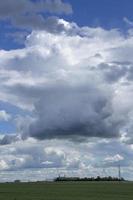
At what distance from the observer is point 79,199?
283 feet

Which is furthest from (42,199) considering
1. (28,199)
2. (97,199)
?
(97,199)

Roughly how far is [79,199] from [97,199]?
314 centimetres

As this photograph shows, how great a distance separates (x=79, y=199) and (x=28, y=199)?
891 centimetres

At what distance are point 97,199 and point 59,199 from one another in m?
6.66

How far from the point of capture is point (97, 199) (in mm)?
86125

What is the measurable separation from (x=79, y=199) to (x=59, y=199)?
363 cm

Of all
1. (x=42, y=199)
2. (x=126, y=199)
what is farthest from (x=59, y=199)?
(x=126, y=199)

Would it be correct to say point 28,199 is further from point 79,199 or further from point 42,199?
point 79,199

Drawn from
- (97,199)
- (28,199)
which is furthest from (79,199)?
(28,199)

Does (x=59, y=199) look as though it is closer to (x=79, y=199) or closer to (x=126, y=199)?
(x=79, y=199)

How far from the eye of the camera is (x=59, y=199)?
85375 millimetres

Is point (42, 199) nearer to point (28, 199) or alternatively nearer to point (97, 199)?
point (28, 199)

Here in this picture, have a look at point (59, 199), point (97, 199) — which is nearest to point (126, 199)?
point (97, 199)

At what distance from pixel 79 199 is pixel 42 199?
21.9ft
